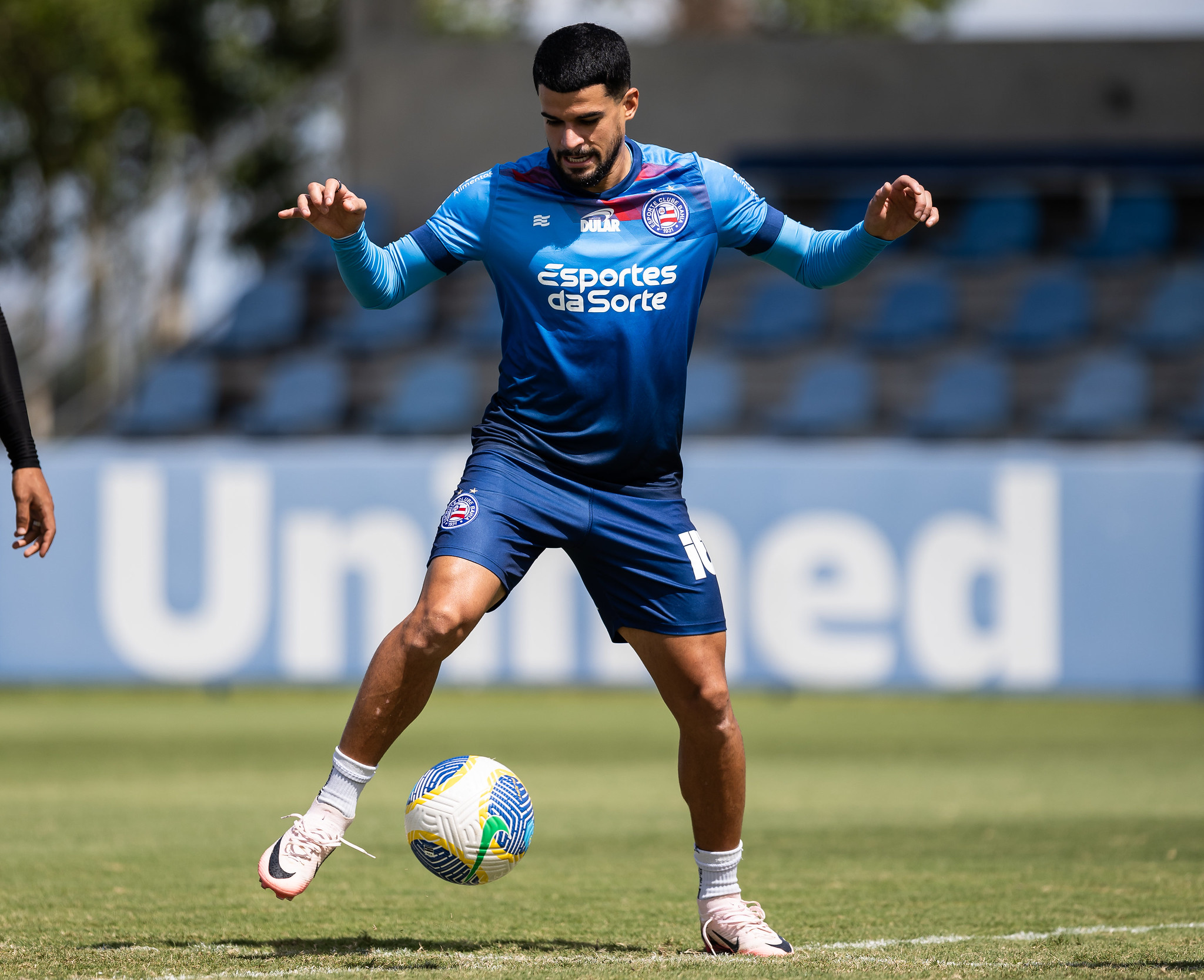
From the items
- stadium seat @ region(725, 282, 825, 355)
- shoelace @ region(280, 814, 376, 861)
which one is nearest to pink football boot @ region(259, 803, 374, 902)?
shoelace @ region(280, 814, 376, 861)

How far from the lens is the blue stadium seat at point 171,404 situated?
1583 centimetres

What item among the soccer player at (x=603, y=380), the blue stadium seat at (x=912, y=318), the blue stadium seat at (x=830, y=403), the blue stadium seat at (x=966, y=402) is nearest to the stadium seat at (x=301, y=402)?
the blue stadium seat at (x=830, y=403)

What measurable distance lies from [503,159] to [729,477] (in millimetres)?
7163

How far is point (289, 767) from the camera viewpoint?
8492 mm

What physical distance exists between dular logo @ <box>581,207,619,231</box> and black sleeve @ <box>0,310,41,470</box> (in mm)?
1529

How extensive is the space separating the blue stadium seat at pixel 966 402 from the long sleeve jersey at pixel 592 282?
10775mm

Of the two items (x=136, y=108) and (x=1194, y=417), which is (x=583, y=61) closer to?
(x=1194, y=417)

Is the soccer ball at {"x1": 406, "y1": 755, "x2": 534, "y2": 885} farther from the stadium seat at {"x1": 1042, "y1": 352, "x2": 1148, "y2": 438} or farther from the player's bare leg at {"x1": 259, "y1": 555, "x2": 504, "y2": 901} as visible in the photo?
the stadium seat at {"x1": 1042, "y1": 352, "x2": 1148, "y2": 438}

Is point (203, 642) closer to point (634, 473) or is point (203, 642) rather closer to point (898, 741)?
point (898, 741)

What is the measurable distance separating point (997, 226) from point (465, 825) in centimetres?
1460

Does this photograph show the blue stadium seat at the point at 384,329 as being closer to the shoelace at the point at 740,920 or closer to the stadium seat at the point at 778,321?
the stadium seat at the point at 778,321

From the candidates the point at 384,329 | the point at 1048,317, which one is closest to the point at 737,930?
the point at 1048,317

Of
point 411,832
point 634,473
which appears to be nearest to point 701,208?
point 634,473

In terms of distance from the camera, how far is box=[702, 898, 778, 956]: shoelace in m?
4.18
